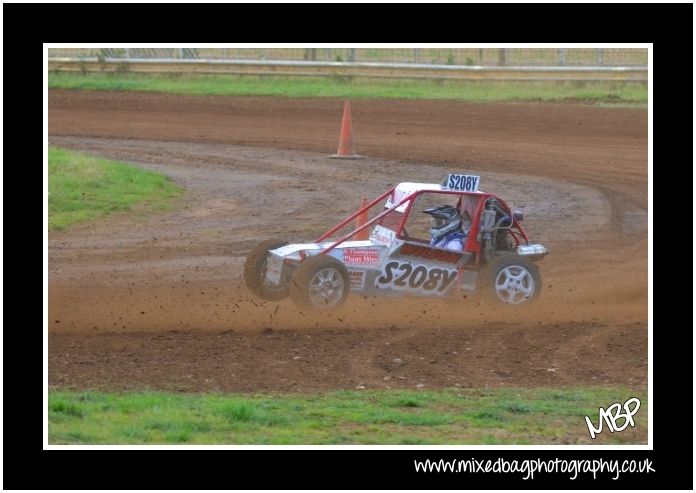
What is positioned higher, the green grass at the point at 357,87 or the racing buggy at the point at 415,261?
the green grass at the point at 357,87

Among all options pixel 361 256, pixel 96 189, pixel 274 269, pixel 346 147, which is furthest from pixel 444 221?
pixel 346 147

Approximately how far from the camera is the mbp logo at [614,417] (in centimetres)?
784

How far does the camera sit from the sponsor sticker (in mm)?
10688

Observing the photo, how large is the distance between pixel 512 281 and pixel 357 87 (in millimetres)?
17717

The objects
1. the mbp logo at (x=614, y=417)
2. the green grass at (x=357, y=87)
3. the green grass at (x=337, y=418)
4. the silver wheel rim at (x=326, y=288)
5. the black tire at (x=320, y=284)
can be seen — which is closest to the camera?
the green grass at (x=337, y=418)

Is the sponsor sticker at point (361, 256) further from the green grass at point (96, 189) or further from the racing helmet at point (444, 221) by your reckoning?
the green grass at point (96, 189)

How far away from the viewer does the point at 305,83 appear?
28.6m

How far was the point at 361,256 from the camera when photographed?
10.7 metres

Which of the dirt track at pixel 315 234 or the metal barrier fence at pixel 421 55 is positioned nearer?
the dirt track at pixel 315 234

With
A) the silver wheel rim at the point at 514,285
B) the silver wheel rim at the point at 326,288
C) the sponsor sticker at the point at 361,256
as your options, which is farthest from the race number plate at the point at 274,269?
the silver wheel rim at the point at 514,285

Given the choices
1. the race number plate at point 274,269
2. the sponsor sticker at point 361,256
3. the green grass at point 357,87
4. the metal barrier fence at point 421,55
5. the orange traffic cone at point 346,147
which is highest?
the metal barrier fence at point 421,55

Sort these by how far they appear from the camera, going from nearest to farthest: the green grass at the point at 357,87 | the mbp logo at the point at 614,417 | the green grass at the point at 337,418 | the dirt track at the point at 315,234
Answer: the green grass at the point at 337,418, the mbp logo at the point at 614,417, the dirt track at the point at 315,234, the green grass at the point at 357,87

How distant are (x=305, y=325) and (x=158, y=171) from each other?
28.2ft

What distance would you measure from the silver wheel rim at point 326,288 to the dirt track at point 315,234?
0.16 metres
